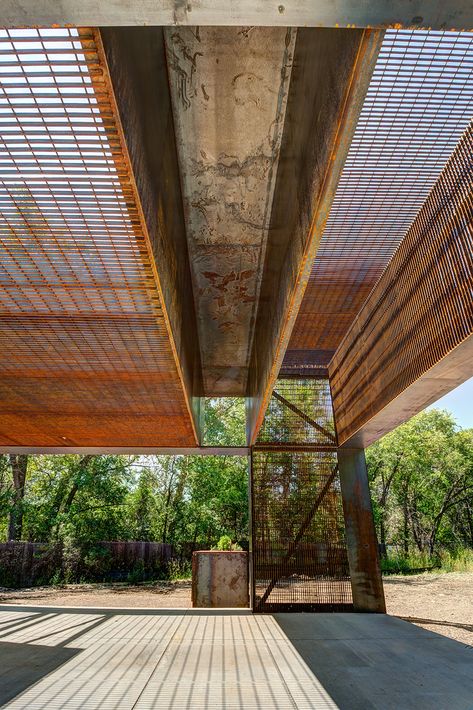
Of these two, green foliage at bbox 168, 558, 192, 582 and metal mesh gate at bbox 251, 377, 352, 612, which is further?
green foliage at bbox 168, 558, 192, 582

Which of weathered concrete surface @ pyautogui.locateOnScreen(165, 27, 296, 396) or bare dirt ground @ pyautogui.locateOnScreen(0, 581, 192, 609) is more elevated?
weathered concrete surface @ pyautogui.locateOnScreen(165, 27, 296, 396)

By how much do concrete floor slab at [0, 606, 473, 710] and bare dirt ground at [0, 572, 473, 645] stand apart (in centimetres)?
172

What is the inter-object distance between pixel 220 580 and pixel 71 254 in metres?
7.63

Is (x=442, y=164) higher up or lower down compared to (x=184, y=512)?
higher up

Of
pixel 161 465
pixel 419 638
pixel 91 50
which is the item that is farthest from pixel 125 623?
pixel 161 465

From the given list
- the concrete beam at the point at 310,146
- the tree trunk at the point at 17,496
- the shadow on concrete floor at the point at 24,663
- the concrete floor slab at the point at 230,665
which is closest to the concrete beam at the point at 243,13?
the concrete beam at the point at 310,146

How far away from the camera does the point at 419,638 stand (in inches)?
219

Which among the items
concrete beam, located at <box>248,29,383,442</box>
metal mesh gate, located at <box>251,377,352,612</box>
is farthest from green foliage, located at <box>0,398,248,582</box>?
concrete beam, located at <box>248,29,383,442</box>

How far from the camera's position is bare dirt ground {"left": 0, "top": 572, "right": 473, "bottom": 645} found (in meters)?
7.84

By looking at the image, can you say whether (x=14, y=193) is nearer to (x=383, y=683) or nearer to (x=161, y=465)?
(x=383, y=683)

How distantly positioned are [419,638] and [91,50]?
6.90 meters

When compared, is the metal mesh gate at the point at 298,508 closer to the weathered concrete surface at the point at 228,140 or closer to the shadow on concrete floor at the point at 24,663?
the weathered concrete surface at the point at 228,140

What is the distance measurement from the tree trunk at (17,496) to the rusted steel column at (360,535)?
47.2ft

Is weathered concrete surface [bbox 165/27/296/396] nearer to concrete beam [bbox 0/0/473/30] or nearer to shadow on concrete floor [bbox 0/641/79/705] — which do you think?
concrete beam [bbox 0/0/473/30]
